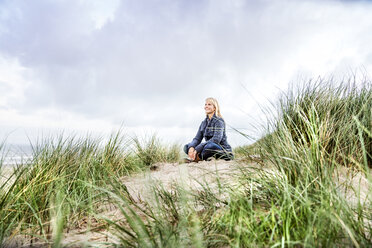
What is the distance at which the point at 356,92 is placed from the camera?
3.56 meters

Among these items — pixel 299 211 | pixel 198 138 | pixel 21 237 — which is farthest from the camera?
pixel 198 138

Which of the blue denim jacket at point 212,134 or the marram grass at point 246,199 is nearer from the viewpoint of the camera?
the marram grass at point 246,199

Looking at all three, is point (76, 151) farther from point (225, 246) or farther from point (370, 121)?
point (370, 121)

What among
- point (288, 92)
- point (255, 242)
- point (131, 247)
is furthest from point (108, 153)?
point (255, 242)

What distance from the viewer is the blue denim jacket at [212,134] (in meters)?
5.46

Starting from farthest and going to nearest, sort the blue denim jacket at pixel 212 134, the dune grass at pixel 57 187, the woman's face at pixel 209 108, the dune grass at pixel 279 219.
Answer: the woman's face at pixel 209 108, the blue denim jacket at pixel 212 134, the dune grass at pixel 57 187, the dune grass at pixel 279 219

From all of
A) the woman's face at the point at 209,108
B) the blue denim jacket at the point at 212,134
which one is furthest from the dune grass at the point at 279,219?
the woman's face at the point at 209,108

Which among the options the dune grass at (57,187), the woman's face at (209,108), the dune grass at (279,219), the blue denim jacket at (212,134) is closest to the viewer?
the dune grass at (279,219)

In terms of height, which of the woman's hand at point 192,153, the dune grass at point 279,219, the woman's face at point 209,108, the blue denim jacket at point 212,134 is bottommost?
the dune grass at point 279,219

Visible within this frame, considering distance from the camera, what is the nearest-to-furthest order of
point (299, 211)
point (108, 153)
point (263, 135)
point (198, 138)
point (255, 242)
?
1. point (255, 242)
2. point (299, 211)
3. point (263, 135)
4. point (108, 153)
5. point (198, 138)

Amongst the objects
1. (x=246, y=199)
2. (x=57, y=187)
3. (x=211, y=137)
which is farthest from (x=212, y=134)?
(x=246, y=199)

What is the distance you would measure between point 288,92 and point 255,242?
2661 mm

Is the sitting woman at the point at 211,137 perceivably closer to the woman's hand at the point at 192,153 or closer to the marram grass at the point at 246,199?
the woman's hand at the point at 192,153

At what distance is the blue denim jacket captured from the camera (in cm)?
546
